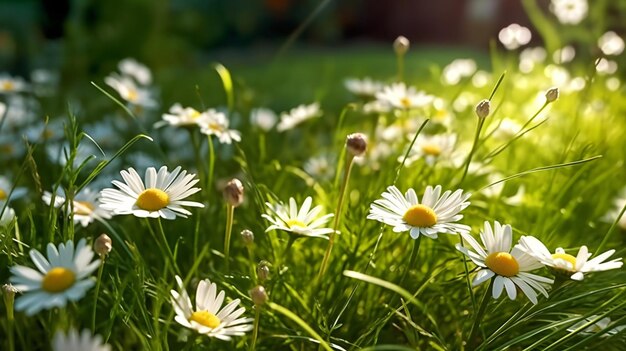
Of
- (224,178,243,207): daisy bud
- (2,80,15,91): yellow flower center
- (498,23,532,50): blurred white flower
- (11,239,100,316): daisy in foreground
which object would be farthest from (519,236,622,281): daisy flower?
(2,80,15,91): yellow flower center

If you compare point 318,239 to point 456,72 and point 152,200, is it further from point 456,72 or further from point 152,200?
point 456,72

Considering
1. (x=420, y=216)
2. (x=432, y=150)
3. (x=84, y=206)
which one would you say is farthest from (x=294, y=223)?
(x=432, y=150)

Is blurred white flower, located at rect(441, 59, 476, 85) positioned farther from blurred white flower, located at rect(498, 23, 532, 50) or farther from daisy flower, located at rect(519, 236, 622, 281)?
daisy flower, located at rect(519, 236, 622, 281)

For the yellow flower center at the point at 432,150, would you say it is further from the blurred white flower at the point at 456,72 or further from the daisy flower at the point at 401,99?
the blurred white flower at the point at 456,72

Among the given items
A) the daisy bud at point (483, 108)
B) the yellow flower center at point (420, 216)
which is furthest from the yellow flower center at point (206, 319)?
the daisy bud at point (483, 108)

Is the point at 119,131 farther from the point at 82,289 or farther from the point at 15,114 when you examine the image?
the point at 82,289

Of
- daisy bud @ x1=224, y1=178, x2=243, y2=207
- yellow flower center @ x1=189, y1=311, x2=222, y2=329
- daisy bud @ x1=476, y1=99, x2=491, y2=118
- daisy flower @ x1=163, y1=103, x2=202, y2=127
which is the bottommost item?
yellow flower center @ x1=189, y1=311, x2=222, y2=329
